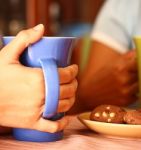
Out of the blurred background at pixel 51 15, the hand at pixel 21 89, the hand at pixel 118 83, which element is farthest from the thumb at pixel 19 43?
the blurred background at pixel 51 15

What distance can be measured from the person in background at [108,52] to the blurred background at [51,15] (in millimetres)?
766

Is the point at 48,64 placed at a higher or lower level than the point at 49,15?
higher

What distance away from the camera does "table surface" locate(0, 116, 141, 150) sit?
551mm

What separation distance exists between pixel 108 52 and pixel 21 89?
0.87 metres

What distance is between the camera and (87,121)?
2.03ft

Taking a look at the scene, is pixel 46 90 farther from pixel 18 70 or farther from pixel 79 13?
pixel 79 13

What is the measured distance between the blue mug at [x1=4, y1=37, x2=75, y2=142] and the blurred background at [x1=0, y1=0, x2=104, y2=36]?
163 centimetres

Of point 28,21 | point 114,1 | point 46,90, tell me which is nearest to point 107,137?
point 46,90

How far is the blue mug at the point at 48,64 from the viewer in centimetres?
53

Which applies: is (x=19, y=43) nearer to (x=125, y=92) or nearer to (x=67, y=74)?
(x=67, y=74)

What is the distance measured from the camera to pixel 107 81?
1099mm

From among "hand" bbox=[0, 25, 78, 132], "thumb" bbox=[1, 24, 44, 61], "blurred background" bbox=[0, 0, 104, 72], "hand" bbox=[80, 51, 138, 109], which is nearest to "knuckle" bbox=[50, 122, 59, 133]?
"hand" bbox=[0, 25, 78, 132]

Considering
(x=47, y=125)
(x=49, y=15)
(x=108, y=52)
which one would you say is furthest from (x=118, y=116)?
(x=49, y=15)

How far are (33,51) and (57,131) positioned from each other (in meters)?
0.12
